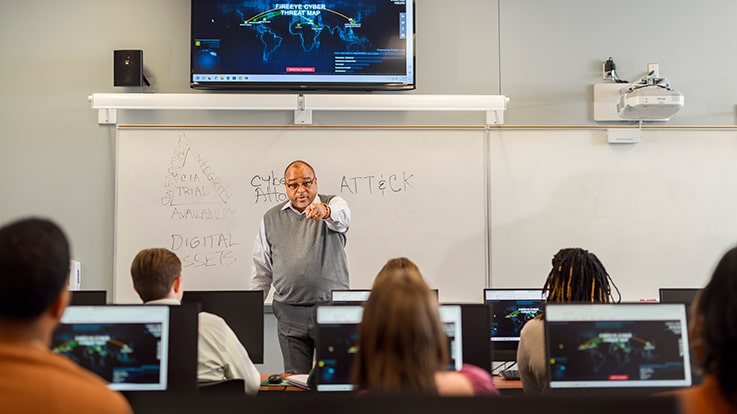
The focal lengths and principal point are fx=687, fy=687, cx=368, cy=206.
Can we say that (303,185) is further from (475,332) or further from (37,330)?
(37,330)

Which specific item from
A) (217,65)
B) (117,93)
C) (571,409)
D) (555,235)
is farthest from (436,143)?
(571,409)

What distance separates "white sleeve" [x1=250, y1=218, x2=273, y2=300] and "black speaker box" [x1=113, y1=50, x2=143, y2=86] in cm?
147

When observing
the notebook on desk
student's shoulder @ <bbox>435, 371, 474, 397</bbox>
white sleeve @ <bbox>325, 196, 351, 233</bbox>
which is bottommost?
the notebook on desk

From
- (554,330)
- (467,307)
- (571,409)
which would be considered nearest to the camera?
(571,409)

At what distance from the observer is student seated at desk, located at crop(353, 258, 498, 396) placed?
135cm

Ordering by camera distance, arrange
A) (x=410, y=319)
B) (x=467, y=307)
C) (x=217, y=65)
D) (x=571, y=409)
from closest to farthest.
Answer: (x=571, y=409) < (x=410, y=319) < (x=467, y=307) < (x=217, y=65)

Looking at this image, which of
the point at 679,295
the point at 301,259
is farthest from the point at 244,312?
the point at 679,295

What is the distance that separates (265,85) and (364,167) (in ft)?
3.00

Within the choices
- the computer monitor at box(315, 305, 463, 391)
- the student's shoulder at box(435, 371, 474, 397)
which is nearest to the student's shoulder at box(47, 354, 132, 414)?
the student's shoulder at box(435, 371, 474, 397)

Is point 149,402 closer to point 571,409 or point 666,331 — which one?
point 571,409

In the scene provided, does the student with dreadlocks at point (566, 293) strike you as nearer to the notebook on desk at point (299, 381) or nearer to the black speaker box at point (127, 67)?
the notebook on desk at point (299, 381)

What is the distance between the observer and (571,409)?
87 cm

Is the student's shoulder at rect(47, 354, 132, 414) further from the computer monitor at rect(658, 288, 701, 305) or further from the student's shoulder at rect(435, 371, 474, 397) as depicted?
the computer monitor at rect(658, 288, 701, 305)

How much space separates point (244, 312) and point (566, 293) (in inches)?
59.8
